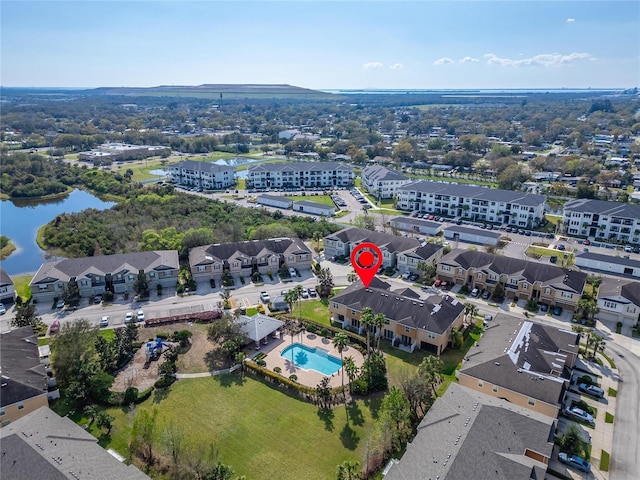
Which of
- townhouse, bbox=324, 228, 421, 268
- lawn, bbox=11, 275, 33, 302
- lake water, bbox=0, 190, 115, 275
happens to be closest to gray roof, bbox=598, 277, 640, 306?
townhouse, bbox=324, 228, 421, 268

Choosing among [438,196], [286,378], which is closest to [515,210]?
[438,196]

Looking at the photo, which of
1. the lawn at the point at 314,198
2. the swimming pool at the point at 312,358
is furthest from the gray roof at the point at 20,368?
the lawn at the point at 314,198

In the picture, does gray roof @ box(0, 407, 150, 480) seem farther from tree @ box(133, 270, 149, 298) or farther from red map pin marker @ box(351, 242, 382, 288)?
red map pin marker @ box(351, 242, 382, 288)

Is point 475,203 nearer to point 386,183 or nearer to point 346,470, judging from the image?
point 386,183

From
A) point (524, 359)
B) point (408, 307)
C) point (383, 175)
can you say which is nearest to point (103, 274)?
point (408, 307)

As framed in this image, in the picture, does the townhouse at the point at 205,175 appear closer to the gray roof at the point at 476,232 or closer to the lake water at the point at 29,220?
the lake water at the point at 29,220

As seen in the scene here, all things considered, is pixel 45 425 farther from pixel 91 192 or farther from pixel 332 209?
pixel 91 192

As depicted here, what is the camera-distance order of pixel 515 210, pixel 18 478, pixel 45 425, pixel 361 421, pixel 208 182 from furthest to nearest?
pixel 208 182 → pixel 515 210 → pixel 361 421 → pixel 45 425 → pixel 18 478
